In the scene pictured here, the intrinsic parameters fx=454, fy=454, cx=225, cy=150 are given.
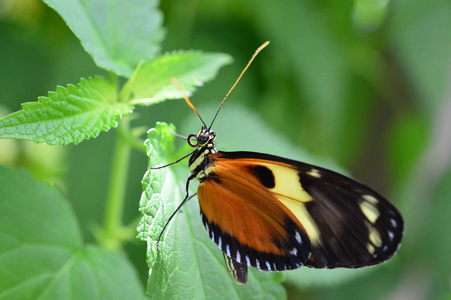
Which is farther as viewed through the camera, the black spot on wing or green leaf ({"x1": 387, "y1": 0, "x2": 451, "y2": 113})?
green leaf ({"x1": 387, "y1": 0, "x2": 451, "y2": 113})

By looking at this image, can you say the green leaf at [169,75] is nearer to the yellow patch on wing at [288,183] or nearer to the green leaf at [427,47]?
the yellow patch on wing at [288,183]

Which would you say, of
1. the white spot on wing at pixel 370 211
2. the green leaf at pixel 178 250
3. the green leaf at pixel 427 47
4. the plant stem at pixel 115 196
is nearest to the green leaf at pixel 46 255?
the plant stem at pixel 115 196

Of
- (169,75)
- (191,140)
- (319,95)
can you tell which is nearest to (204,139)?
(191,140)

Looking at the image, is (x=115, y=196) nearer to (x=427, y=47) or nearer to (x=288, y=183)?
(x=288, y=183)

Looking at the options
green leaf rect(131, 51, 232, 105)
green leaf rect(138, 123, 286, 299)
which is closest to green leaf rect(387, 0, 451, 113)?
green leaf rect(131, 51, 232, 105)

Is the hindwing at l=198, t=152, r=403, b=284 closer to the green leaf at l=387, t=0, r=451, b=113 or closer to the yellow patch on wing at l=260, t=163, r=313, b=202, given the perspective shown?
the yellow patch on wing at l=260, t=163, r=313, b=202

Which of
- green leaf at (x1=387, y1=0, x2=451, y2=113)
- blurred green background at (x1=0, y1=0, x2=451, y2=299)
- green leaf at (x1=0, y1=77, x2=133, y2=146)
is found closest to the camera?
green leaf at (x1=0, y1=77, x2=133, y2=146)

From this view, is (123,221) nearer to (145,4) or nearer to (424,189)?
(145,4)

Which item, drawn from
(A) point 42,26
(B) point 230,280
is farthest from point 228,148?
(A) point 42,26
